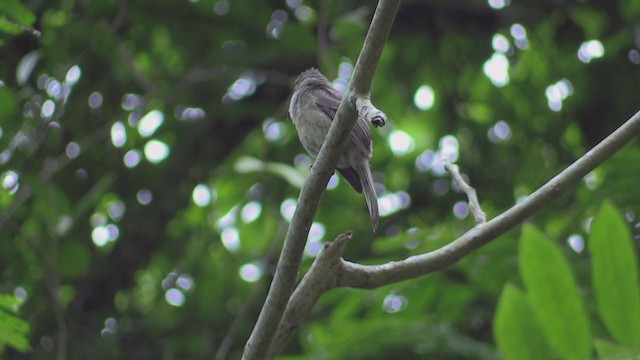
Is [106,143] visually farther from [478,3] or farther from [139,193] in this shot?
[478,3]

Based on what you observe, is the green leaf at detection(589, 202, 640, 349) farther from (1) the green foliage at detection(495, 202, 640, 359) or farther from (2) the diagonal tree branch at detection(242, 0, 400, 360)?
(2) the diagonal tree branch at detection(242, 0, 400, 360)

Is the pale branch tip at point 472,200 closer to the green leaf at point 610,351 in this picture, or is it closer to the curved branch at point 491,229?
the curved branch at point 491,229

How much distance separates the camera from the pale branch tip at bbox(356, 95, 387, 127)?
2412 millimetres

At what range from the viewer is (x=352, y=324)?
4137 millimetres

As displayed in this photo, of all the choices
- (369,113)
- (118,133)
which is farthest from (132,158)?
(369,113)

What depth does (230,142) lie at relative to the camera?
6336 millimetres

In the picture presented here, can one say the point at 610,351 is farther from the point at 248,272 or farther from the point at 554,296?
the point at 248,272

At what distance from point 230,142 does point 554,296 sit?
4.74m

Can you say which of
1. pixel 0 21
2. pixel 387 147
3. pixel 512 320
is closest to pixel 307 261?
pixel 387 147

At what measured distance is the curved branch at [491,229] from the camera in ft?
8.52

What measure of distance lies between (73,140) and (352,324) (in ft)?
8.81

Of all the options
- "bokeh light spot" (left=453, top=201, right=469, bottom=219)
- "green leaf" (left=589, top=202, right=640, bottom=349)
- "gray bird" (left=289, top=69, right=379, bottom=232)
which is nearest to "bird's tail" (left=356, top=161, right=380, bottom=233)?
"gray bird" (left=289, top=69, right=379, bottom=232)

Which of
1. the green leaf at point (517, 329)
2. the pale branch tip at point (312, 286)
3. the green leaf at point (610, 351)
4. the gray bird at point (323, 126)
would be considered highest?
the green leaf at point (517, 329)

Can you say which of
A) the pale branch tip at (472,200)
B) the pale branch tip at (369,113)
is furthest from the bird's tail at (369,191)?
the pale branch tip at (369,113)
